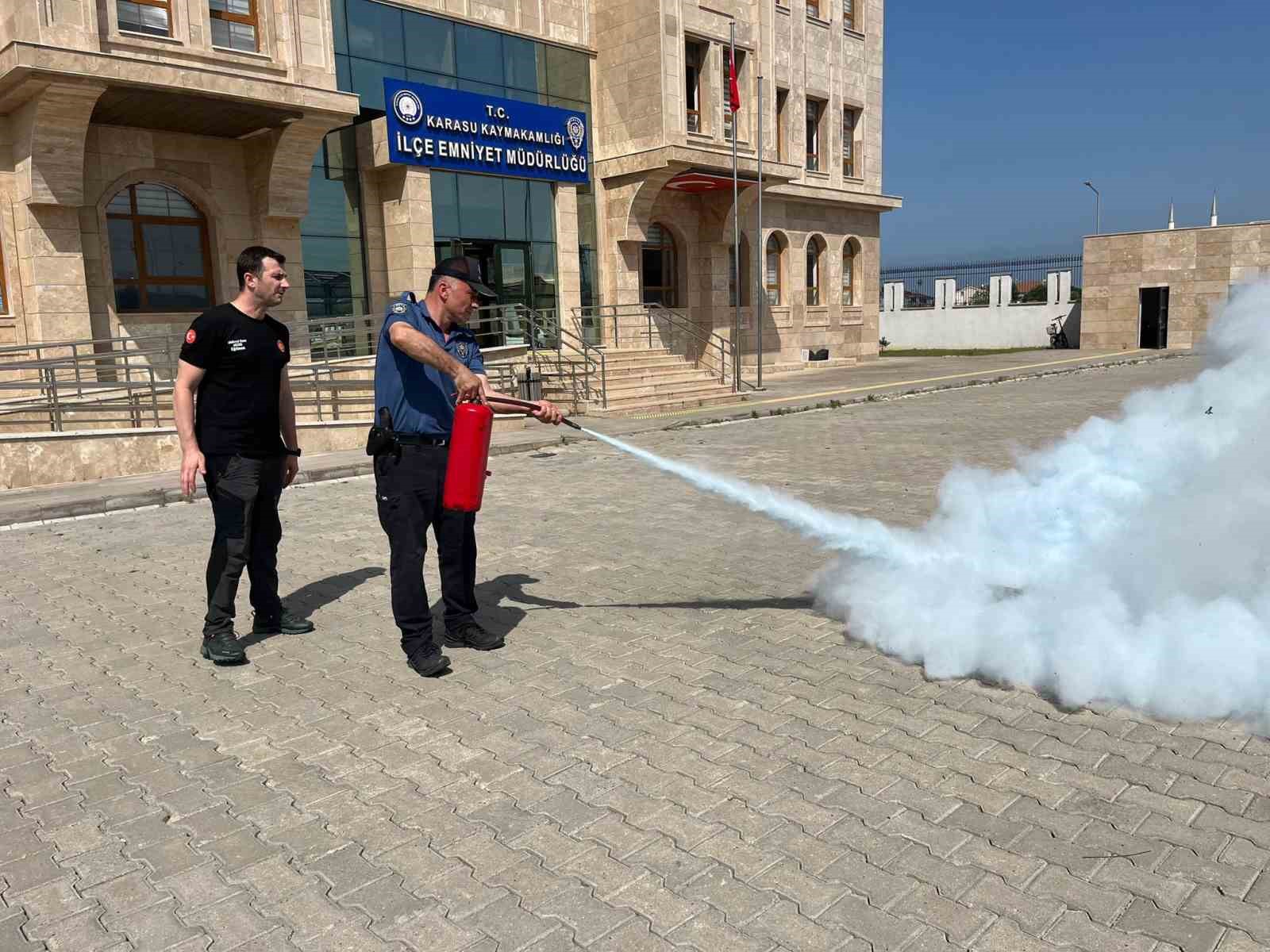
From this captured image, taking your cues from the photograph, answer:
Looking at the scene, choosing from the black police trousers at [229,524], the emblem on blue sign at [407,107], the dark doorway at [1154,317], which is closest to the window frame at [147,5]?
the emblem on blue sign at [407,107]

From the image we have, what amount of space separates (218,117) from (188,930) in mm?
15669

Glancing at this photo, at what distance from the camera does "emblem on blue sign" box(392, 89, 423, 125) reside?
18672 millimetres

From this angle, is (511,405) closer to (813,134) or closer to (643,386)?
(643,386)

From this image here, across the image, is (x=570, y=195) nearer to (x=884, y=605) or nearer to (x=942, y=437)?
(x=942, y=437)

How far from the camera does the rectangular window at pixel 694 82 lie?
24.5 metres

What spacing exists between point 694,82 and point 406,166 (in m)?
9.65

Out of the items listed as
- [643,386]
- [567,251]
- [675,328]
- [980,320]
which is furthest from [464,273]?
[980,320]

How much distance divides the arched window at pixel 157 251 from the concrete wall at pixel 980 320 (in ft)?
118

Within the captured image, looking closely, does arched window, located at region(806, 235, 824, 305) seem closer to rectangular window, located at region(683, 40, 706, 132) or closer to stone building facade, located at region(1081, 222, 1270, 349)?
rectangular window, located at region(683, 40, 706, 132)

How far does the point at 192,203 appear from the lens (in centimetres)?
1658

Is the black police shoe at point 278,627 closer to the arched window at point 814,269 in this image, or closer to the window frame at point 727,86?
the window frame at point 727,86

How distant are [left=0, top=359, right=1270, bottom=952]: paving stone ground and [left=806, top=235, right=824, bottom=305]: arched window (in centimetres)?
2559

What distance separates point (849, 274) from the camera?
105ft

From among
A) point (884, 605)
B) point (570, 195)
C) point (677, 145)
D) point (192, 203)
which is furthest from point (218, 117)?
point (884, 605)
